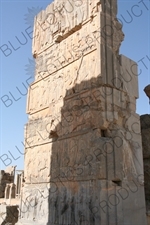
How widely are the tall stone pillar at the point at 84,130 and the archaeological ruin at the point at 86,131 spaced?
17 mm

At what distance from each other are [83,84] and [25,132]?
2.25 metres

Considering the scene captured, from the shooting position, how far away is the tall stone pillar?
4.15 m

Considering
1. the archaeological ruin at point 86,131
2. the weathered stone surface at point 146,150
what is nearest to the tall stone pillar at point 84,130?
the archaeological ruin at point 86,131

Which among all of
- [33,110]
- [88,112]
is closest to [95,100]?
[88,112]

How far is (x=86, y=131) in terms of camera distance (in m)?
4.57

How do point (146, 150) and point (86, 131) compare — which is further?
point (146, 150)

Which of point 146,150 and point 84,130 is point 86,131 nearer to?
point 84,130

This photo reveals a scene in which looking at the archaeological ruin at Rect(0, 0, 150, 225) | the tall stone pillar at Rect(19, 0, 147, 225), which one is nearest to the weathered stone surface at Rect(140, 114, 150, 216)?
the archaeological ruin at Rect(0, 0, 150, 225)

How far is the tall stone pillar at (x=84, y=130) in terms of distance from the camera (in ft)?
13.6

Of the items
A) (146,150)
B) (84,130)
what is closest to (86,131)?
(84,130)

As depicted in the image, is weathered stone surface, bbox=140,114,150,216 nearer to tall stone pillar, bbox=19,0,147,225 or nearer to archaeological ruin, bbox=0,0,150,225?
archaeological ruin, bbox=0,0,150,225

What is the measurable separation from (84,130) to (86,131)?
0.07 m

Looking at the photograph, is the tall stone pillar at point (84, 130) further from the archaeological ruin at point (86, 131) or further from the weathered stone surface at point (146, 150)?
the weathered stone surface at point (146, 150)

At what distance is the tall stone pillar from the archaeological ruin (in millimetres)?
17
